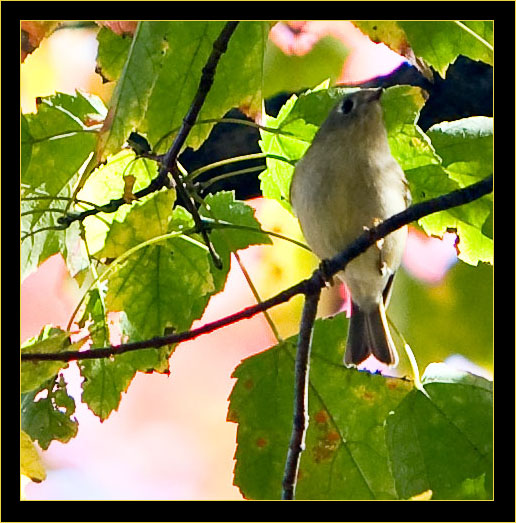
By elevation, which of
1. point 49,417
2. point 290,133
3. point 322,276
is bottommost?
point 49,417

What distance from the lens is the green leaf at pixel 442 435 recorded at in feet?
3.16

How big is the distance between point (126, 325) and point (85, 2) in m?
0.42

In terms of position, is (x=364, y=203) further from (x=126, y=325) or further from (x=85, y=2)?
(x=85, y=2)

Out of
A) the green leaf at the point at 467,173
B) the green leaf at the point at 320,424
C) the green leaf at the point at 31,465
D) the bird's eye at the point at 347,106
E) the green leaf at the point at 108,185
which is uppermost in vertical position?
the bird's eye at the point at 347,106

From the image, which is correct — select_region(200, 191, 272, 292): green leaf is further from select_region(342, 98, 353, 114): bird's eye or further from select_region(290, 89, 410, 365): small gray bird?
select_region(342, 98, 353, 114): bird's eye

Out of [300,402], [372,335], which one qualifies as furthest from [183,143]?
[372,335]

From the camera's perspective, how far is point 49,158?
1026 mm

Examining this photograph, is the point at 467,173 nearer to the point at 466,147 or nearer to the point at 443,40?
the point at 466,147

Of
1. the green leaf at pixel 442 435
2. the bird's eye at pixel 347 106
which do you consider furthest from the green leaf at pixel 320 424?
the bird's eye at pixel 347 106

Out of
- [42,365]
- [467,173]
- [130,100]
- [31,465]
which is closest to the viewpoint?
[130,100]

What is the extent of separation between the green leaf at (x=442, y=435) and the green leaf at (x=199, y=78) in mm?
419

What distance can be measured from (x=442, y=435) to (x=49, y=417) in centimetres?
52

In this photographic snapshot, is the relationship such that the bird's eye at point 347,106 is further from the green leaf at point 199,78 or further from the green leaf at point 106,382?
the green leaf at point 106,382

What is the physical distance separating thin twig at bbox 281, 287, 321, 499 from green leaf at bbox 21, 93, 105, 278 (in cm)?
32
